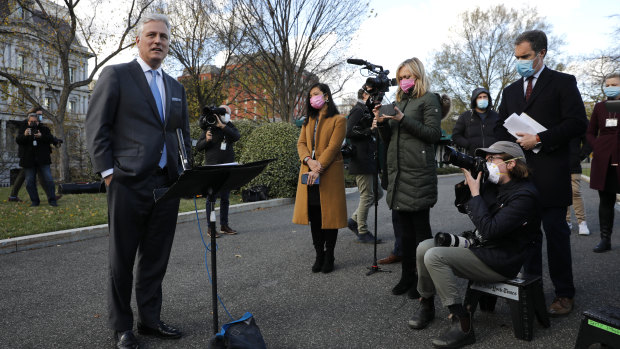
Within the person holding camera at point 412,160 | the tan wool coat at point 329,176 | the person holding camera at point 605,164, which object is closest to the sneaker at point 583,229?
the person holding camera at point 605,164

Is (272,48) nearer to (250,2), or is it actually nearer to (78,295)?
(250,2)

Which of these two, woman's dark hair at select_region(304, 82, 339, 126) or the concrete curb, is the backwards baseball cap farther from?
the concrete curb

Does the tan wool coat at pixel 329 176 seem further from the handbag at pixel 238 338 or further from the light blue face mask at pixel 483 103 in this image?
the light blue face mask at pixel 483 103

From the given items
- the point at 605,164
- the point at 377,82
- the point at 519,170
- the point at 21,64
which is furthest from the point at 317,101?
the point at 21,64

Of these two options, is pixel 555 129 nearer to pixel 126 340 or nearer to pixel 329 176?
pixel 329 176

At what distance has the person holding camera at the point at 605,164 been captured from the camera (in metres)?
5.60

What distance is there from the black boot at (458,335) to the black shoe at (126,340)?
2.09 m

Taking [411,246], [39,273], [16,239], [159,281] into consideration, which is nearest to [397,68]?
[411,246]

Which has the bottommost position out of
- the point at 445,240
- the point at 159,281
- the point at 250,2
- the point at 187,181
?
the point at 159,281

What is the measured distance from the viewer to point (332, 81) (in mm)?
22562

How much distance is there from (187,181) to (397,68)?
2.70 meters

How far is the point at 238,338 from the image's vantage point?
2547mm

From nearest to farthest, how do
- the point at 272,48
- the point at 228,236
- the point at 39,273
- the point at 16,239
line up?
the point at 39,273
the point at 16,239
the point at 228,236
the point at 272,48

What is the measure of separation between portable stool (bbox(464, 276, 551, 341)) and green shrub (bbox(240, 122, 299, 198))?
8422 millimetres
